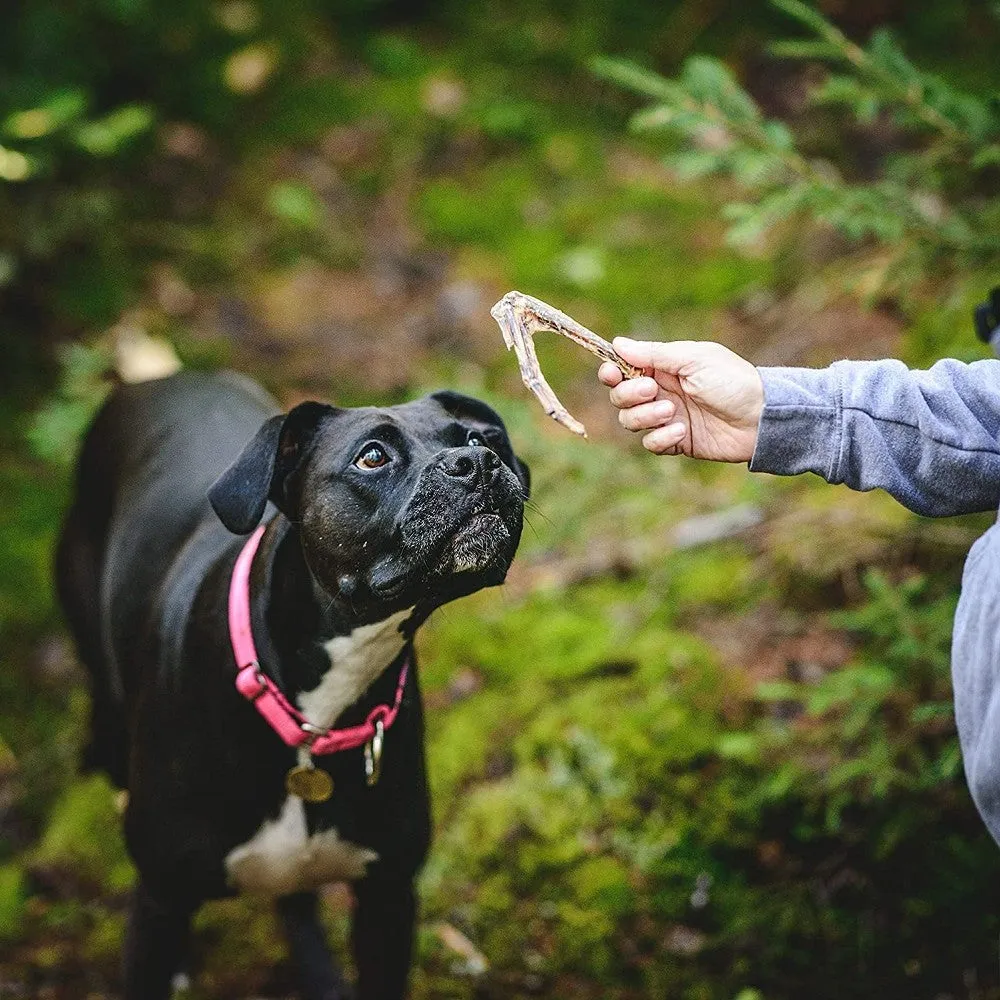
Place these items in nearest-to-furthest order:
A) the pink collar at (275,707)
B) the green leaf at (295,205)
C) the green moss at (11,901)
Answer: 1. the pink collar at (275,707)
2. the green moss at (11,901)
3. the green leaf at (295,205)

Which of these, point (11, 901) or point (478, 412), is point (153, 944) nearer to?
point (11, 901)

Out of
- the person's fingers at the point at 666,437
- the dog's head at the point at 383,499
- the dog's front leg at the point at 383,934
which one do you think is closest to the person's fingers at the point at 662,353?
the person's fingers at the point at 666,437

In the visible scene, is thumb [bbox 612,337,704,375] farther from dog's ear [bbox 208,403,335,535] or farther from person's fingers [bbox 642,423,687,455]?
dog's ear [bbox 208,403,335,535]

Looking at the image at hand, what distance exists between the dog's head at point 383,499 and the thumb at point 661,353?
344 millimetres

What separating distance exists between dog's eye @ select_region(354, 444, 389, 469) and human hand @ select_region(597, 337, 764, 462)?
502mm

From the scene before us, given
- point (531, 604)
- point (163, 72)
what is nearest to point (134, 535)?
point (531, 604)

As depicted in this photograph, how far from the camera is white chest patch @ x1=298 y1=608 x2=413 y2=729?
8.24 ft

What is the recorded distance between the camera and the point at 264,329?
19.8 feet

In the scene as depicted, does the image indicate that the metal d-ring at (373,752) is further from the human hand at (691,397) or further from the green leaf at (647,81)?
the green leaf at (647,81)

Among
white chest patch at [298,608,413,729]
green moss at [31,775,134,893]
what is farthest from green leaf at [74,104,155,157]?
white chest patch at [298,608,413,729]

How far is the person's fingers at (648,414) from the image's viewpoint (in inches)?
92.2

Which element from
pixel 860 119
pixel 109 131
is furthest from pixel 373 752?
pixel 109 131

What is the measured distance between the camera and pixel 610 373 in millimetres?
2340

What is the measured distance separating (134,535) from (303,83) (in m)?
4.67
